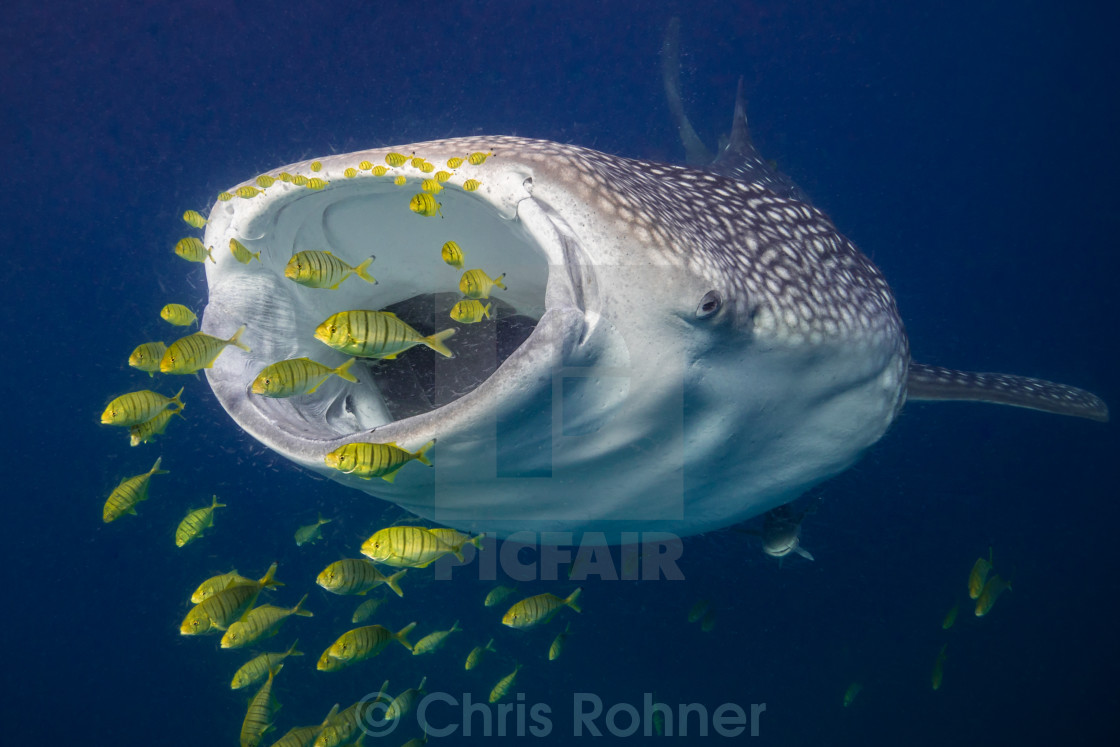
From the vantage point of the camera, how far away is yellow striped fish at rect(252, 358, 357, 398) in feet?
5.71

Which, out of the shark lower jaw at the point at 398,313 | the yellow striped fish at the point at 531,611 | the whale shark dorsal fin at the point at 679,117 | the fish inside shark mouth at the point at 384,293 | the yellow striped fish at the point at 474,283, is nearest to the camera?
the shark lower jaw at the point at 398,313

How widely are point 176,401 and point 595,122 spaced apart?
38033 millimetres

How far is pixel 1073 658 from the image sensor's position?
2439 cm

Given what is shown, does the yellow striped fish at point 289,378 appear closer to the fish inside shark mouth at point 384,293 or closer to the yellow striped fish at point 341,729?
the fish inside shark mouth at point 384,293

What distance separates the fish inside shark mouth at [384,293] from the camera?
195 centimetres

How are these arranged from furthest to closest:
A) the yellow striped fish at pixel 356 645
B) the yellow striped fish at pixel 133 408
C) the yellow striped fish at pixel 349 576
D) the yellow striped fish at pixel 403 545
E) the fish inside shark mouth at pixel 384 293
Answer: the yellow striped fish at pixel 356 645 → the yellow striped fish at pixel 349 576 → the yellow striped fish at pixel 133 408 → the yellow striped fish at pixel 403 545 → the fish inside shark mouth at pixel 384 293

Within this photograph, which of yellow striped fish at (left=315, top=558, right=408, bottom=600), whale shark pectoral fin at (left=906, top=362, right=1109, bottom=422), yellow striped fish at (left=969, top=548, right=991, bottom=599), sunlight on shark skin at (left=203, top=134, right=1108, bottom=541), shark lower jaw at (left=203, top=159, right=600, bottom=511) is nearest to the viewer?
shark lower jaw at (left=203, top=159, right=600, bottom=511)

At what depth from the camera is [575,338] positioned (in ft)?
4.43

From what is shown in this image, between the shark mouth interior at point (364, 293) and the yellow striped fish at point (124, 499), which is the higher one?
the shark mouth interior at point (364, 293)

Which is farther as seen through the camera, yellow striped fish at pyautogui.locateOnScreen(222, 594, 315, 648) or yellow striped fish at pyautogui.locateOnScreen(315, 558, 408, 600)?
yellow striped fish at pyautogui.locateOnScreen(222, 594, 315, 648)

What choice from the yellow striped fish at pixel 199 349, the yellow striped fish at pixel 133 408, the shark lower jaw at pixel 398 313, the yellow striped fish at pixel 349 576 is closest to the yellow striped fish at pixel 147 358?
the yellow striped fish at pixel 133 408

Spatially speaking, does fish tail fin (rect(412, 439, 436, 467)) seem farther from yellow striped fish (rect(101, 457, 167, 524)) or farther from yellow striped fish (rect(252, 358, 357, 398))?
yellow striped fish (rect(101, 457, 167, 524))

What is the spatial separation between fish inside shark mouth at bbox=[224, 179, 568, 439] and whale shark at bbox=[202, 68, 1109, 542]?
0.04 feet

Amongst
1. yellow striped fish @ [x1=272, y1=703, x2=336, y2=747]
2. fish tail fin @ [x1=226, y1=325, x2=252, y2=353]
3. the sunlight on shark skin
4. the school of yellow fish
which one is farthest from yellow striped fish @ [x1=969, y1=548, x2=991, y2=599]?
fish tail fin @ [x1=226, y1=325, x2=252, y2=353]
